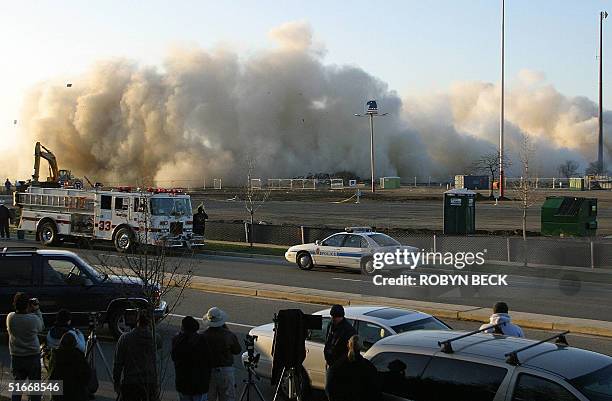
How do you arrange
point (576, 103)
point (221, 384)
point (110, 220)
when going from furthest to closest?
point (576, 103), point (110, 220), point (221, 384)

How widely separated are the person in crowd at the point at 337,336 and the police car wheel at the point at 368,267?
45.2 feet

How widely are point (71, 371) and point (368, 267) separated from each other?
15311 millimetres

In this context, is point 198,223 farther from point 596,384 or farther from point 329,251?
point 596,384

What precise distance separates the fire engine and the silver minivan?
19.8 m

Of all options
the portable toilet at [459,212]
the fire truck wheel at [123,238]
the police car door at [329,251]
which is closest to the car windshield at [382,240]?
the police car door at [329,251]

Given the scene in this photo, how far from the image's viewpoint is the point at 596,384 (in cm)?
555

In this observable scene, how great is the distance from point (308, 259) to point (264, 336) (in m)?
13.5

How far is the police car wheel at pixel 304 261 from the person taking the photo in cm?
2348

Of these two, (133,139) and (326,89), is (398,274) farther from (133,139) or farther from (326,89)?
(326,89)

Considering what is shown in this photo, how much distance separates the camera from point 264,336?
10000 millimetres

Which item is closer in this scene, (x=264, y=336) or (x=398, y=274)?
(x=264, y=336)

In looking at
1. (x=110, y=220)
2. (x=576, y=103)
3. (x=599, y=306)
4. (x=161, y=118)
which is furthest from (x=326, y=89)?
(x=599, y=306)

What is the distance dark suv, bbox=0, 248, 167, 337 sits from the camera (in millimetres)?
12266

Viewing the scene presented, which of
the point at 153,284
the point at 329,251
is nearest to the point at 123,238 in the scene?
the point at 329,251
